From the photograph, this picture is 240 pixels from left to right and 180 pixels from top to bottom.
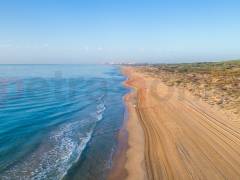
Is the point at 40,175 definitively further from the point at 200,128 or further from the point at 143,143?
the point at 200,128

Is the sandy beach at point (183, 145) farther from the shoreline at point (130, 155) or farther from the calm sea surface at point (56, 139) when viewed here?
the calm sea surface at point (56, 139)

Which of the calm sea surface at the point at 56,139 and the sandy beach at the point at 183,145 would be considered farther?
the calm sea surface at the point at 56,139

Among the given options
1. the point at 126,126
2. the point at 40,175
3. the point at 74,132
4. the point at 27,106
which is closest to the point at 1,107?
the point at 27,106

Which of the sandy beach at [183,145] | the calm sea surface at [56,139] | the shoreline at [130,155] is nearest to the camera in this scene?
the sandy beach at [183,145]

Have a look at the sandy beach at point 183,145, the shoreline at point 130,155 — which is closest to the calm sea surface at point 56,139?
the shoreline at point 130,155

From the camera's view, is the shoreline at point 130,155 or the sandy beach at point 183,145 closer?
the sandy beach at point 183,145

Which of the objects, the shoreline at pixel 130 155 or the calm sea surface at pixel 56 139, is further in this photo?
the calm sea surface at pixel 56 139

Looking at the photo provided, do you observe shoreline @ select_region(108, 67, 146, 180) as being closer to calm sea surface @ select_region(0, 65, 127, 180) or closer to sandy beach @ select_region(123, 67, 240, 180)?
sandy beach @ select_region(123, 67, 240, 180)

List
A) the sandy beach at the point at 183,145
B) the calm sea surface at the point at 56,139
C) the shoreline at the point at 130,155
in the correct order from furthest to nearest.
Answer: the calm sea surface at the point at 56,139, the shoreline at the point at 130,155, the sandy beach at the point at 183,145

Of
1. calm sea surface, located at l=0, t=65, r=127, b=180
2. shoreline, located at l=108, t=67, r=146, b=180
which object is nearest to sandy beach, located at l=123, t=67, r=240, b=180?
shoreline, located at l=108, t=67, r=146, b=180
